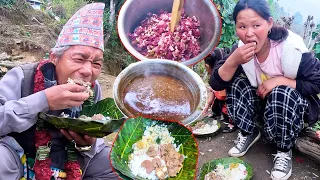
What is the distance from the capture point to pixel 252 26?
247 centimetres

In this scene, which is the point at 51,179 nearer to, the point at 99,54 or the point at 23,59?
the point at 99,54

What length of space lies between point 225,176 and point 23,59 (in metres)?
7.13

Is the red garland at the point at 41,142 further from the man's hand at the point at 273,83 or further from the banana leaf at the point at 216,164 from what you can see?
the man's hand at the point at 273,83

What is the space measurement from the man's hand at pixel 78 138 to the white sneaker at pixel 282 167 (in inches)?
63.0

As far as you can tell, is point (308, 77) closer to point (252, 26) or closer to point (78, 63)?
point (252, 26)

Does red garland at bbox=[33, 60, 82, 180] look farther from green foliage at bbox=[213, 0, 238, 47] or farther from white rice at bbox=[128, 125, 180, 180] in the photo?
green foliage at bbox=[213, 0, 238, 47]

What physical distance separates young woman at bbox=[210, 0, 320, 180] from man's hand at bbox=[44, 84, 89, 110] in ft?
4.44

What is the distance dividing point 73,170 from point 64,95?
65cm

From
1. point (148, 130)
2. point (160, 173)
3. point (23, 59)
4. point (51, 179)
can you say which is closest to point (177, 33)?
point (148, 130)

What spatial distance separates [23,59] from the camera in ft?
27.0

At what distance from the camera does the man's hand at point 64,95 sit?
170 centimetres

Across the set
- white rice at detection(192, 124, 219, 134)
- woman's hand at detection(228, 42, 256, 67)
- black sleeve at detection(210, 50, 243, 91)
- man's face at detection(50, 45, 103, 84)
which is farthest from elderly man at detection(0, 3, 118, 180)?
white rice at detection(192, 124, 219, 134)

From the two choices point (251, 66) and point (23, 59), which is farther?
point (23, 59)

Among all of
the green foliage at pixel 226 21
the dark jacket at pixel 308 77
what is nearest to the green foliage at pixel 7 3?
the green foliage at pixel 226 21
